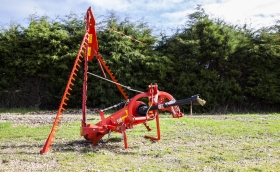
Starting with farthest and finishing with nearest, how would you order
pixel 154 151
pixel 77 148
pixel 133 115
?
pixel 133 115 → pixel 77 148 → pixel 154 151

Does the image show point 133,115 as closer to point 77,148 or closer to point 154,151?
point 154,151

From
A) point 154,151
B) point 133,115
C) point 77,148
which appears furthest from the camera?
point 133,115

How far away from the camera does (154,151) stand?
6.38 metres

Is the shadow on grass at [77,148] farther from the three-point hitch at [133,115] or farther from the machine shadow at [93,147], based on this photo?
the three-point hitch at [133,115]

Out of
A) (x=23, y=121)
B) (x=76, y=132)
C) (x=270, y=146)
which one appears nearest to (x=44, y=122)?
(x=23, y=121)

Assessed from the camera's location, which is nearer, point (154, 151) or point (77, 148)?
point (154, 151)

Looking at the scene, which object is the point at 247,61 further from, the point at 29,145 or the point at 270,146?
the point at 29,145

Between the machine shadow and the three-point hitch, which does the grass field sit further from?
the three-point hitch

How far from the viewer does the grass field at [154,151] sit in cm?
525

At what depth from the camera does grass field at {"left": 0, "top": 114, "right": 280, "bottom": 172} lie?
17.2ft

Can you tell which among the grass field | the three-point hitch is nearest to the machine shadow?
the grass field

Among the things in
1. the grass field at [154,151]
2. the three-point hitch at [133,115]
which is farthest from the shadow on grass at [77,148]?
the three-point hitch at [133,115]

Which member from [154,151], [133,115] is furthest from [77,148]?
[154,151]

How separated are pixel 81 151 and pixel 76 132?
2561mm
